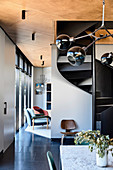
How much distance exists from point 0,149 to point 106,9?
13.5 ft

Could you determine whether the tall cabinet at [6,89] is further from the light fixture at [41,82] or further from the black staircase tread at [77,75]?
the light fixture at [41,82]

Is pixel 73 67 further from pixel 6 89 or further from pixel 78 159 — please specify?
pixel 78 159

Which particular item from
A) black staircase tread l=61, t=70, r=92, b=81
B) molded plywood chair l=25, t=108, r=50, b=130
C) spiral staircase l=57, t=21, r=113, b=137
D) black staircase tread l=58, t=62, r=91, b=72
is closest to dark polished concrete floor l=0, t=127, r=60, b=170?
molded plywood chair l=25, t=108, r=50, b=130

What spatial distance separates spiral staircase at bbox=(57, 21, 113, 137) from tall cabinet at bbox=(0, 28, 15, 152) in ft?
4.90

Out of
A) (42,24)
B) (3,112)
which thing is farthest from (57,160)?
(42,24)

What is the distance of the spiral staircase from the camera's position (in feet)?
18.5

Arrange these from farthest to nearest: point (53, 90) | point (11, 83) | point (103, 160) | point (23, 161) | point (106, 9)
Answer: point (53, 90)
point (11, 83)
point (23, 161)
point (106, 9)
point (103, 160)

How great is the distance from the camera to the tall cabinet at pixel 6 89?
5.39 meters

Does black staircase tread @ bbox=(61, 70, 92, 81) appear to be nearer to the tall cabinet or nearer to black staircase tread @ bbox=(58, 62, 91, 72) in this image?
black staircase tread @ bbox=(58, 62, 91, 72)

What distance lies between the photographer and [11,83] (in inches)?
261

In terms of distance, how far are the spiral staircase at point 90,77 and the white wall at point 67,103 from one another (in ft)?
1.92

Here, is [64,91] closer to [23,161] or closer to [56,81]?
[56,81]

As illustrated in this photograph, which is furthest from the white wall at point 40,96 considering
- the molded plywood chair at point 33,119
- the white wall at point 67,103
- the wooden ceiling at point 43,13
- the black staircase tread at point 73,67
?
the wooden ceiling at point 43,13

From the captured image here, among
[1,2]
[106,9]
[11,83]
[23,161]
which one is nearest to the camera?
[1,2]
